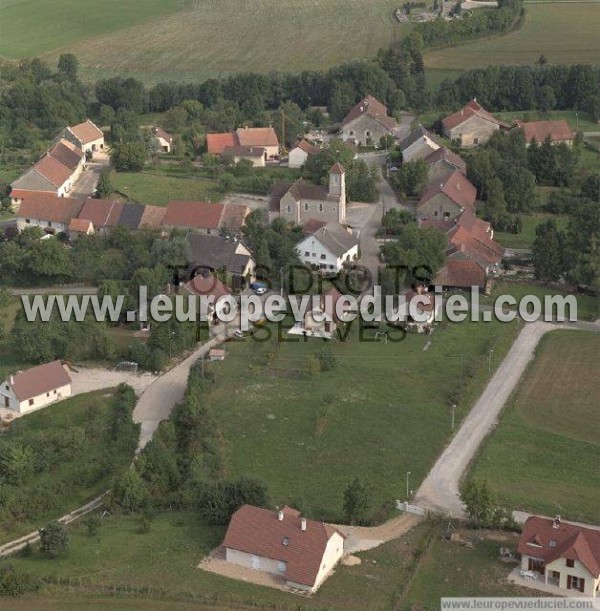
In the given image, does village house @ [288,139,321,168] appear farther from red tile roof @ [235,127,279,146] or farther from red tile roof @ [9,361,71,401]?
red tile roof @ [9,361,71,401]

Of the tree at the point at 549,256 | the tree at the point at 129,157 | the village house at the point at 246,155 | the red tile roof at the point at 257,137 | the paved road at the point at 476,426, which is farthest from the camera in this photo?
the red tile roof at the point at 257,137

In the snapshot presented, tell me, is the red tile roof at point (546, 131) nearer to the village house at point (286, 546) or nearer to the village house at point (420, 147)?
the village house at point (420, 147)

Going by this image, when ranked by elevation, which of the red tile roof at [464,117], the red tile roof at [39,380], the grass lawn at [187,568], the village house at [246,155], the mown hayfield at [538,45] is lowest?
the grass lawn at [187,568]

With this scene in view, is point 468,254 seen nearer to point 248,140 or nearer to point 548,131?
point 548,131

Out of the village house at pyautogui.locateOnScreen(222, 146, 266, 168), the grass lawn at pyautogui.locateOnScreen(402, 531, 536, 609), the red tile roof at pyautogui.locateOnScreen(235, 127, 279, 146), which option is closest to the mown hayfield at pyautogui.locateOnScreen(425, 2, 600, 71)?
the red tile roof at pyautogui.locateOnScreen(235, 127, 279, 146)

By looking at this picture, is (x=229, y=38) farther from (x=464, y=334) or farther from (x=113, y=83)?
(x=464, y=334)

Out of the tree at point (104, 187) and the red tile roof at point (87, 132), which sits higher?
the red tile roof at point (87, 132)

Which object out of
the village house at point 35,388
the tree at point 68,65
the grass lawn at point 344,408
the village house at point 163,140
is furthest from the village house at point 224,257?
the tree at point 68,65
